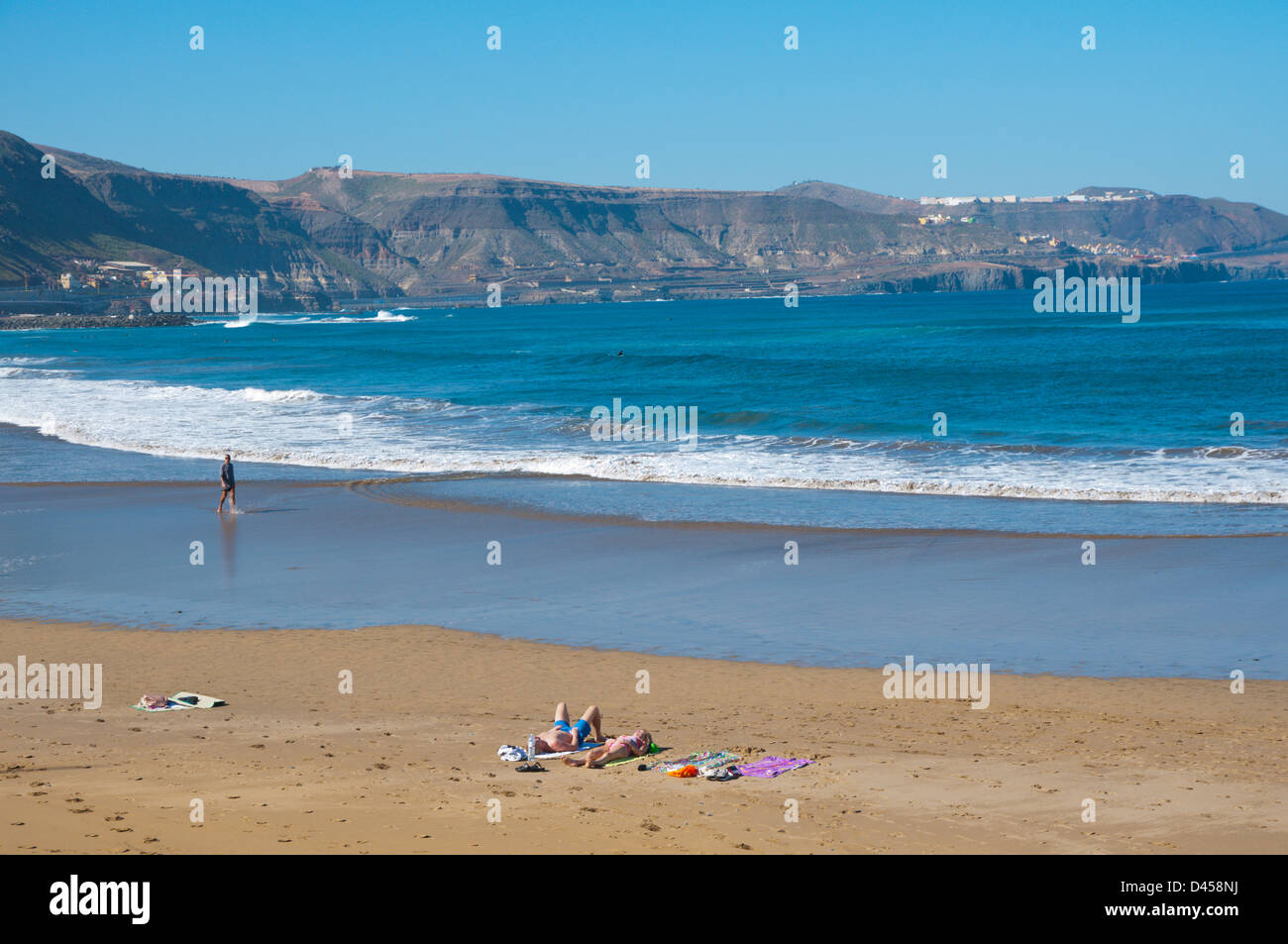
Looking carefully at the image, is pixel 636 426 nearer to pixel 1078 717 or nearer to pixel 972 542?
pixel 972 542

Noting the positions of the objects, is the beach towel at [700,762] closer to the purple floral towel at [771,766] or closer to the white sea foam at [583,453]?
the purple floral towel at [771,766]

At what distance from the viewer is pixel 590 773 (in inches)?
316

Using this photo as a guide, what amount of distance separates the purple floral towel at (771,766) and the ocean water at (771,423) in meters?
11.2

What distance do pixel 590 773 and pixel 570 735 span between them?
0.63 meters

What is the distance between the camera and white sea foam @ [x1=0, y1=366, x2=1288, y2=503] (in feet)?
74.5

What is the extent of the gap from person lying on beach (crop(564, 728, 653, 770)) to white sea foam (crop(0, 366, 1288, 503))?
1490cm

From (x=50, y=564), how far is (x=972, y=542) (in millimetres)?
13471

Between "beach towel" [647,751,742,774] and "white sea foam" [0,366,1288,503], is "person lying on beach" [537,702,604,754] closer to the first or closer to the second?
"beach towel" [647,751,742,774]

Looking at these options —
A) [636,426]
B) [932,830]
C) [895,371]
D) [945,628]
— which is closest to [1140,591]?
[945,628]

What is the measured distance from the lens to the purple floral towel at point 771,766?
779 centimetres

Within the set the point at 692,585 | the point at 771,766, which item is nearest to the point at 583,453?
the point at 692,585

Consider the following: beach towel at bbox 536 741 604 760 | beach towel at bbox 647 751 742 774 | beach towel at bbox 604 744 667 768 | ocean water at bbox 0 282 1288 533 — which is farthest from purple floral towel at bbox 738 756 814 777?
ocean water at bbox 0 282 1288 533

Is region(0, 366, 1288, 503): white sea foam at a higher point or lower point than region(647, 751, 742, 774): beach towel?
higher

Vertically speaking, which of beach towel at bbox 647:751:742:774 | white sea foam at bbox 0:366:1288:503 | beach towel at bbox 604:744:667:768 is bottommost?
beach towel at bbox 604:744:667:768
